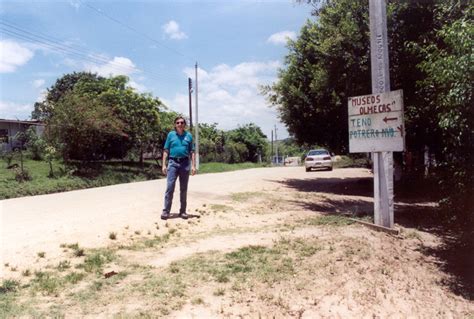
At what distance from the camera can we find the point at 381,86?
24.8 feet

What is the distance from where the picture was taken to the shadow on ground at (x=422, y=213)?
18.9 feet

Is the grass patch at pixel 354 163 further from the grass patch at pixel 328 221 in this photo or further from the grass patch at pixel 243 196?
the grass patch at pixel 328 221

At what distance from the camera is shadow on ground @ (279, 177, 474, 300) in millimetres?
5754

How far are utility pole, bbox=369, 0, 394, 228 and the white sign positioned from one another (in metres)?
0.25

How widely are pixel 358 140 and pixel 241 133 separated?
47817 millimetres

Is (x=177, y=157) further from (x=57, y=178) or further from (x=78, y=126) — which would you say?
(x=78, y=126)

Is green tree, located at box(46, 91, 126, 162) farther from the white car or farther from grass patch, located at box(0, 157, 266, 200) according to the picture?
the white car

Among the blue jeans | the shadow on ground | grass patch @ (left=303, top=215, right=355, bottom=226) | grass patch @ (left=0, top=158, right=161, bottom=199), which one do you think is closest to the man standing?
the blue jeans

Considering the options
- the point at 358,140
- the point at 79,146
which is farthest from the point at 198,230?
the point at 79,146

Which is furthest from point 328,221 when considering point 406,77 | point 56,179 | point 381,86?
point 56,179

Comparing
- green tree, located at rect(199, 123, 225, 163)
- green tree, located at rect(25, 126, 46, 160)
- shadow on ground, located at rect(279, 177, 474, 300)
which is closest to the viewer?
shadow on ground, located at rect(279, 177, 474, 300)

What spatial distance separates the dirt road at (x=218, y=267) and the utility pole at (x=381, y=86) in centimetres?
54

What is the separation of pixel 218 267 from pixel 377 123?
4286 mm

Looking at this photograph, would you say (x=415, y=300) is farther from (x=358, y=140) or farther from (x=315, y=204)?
(x=315, y=204)
